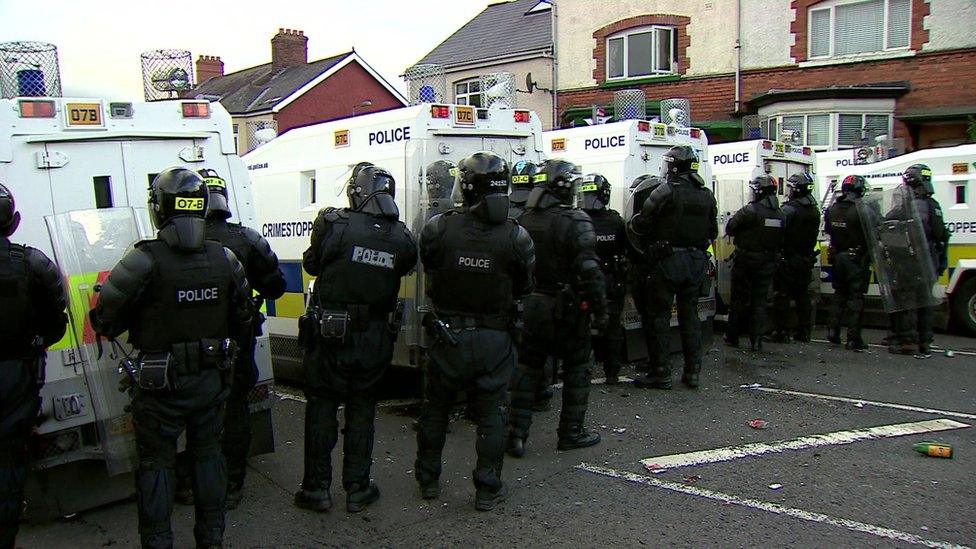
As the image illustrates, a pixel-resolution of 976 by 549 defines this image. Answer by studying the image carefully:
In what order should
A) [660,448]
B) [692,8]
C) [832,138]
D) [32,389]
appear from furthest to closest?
1. [692,8]
2. [832,138]
3. [660,448]
4. [32,389]

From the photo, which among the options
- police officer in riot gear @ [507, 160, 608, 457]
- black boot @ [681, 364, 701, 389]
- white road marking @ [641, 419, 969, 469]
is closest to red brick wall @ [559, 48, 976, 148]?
black boot @ [681, 364, 701, 389]

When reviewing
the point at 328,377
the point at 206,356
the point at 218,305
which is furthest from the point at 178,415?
the point at 328,377

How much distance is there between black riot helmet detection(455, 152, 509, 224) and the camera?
16.4 ft

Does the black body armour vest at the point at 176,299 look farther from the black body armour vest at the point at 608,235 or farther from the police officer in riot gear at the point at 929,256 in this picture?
the police officer in riot gear at the point at 929,256

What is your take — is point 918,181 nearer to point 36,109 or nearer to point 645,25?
point 36,109

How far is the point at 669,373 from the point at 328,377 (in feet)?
13.3

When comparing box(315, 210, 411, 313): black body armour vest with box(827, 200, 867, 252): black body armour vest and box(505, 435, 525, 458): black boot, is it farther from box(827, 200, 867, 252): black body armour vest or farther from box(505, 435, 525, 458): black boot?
box(827, 200, 867, 252): black body armour vest

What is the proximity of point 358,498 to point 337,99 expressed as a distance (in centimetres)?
2706

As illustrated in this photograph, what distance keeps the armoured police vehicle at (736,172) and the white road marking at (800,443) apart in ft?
12.9

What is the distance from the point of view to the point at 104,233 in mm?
4660

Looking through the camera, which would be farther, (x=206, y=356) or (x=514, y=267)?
(x=514, y=267)

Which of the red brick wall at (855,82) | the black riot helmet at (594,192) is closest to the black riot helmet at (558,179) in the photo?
the black riot helmet at (594,192)

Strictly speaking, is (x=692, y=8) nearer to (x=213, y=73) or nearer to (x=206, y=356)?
(x=206, y=356)

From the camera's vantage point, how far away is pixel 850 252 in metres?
9.67
